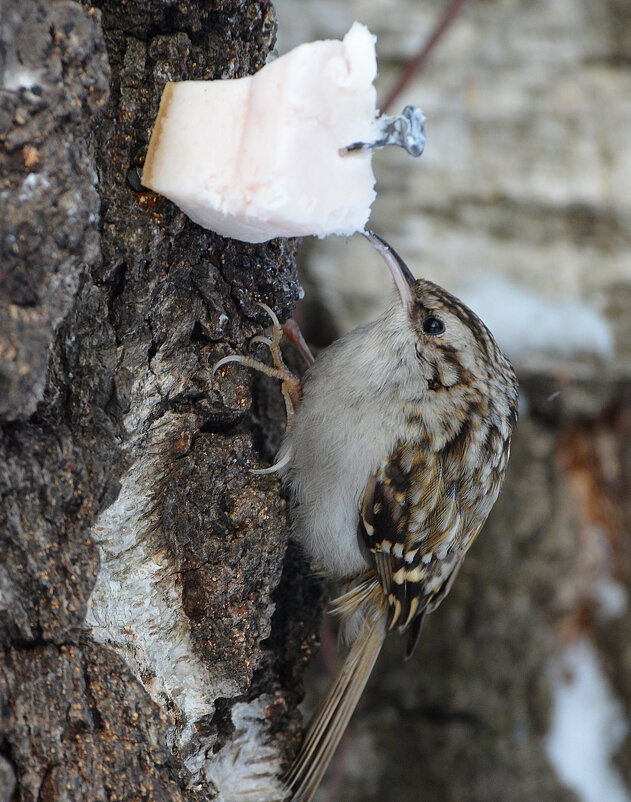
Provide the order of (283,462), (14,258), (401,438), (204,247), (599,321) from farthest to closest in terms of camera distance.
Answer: (599,321) < (401,438) < (283,462) < (204,247) < (14,258)

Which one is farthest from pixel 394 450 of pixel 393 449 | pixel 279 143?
pixel 279 143

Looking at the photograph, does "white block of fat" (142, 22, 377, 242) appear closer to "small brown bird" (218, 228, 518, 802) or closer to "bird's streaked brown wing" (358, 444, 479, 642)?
"small brown bird" (218, 228, 518, 802)

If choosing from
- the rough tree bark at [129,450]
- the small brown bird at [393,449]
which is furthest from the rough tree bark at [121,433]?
the small brown bird at [393,449]

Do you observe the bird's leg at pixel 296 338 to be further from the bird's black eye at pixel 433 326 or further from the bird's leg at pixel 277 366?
the bird's black eye at pixel 433 326

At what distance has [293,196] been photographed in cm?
101

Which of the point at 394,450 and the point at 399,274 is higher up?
the point at 399,274

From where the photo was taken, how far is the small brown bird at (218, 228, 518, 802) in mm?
1589

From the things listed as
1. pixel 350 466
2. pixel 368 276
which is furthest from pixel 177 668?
pixel 368 276

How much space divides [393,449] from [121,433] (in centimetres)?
59

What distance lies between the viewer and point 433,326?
5.34 ft

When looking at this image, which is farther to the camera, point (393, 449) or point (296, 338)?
point (296, 338)

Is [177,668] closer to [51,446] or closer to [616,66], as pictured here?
[51,446]

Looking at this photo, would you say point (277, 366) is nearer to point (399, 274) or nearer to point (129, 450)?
point (399, 274)

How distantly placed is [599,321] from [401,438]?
3.55ft
